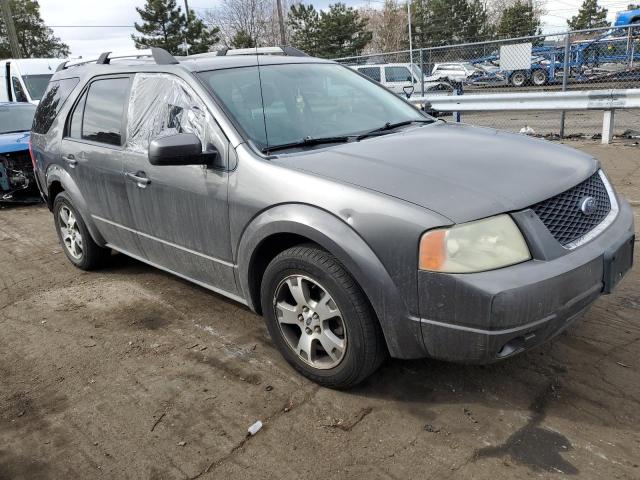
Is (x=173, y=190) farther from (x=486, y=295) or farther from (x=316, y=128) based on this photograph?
(x=486, y=295)

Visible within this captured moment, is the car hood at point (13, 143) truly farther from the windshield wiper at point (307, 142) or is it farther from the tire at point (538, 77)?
the tire at point (538, 77)

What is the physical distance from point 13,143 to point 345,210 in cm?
756

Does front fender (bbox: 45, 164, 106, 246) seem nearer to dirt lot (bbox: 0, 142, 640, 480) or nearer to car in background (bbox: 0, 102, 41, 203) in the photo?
dirt lot (bbox: 0, 142, 640, 480)

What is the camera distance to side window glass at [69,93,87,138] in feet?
15.1

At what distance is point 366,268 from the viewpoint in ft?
8.35

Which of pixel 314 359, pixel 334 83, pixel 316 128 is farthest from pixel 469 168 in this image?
pixel 334 83

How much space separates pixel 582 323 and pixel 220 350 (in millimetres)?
2309

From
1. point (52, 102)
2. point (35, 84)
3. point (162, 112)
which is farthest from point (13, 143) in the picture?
point (35, 84)

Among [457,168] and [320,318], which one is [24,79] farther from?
[457,168]

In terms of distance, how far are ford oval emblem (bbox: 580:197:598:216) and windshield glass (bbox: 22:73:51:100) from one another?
1482 centimetres

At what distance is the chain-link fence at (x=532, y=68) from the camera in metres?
11.7

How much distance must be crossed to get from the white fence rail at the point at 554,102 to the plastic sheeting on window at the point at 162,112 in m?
5.38

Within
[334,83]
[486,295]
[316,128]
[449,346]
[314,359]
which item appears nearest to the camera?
[486,295]

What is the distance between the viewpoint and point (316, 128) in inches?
135
